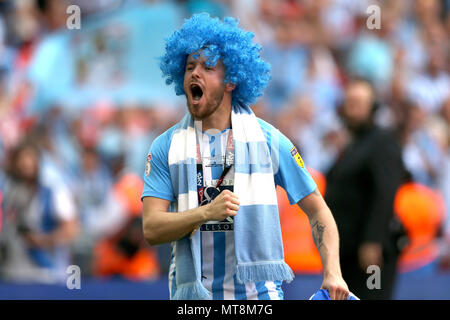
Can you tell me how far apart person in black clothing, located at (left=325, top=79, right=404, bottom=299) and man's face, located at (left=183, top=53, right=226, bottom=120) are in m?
2.71

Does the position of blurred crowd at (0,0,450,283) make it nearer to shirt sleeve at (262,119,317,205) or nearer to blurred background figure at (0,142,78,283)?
blurred background figure at (0,142,78,283)

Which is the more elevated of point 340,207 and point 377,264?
point 340,207

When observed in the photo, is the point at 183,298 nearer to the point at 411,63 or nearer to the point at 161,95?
the point at 161,95

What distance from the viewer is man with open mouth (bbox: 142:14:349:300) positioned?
3994 millimetres

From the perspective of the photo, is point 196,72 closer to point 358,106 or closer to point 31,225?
point 358,106

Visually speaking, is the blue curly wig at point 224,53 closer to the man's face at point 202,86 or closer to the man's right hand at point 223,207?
the man's face at point 202,86

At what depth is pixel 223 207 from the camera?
376 cm

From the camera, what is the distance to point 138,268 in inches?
322

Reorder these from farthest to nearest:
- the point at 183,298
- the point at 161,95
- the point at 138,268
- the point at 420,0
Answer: the point at 420,0
the point at 161,95
the point at 138,268
the point at 183,298

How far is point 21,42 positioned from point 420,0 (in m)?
6.00

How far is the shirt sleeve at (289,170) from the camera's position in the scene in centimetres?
413

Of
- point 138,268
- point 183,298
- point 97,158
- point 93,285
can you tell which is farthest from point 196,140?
point 97,158

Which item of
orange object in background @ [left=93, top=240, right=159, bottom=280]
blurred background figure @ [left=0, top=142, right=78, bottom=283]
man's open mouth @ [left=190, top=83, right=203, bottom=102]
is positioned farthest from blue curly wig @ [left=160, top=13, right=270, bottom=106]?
orange object in background @ [left=93, top=240, right=159, bottom=280]
